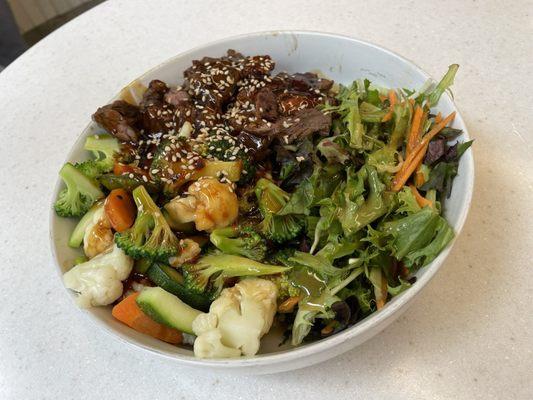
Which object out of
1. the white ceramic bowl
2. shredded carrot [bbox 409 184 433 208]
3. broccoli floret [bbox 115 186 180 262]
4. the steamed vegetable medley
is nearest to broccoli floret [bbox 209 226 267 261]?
the steamed vegetable medley

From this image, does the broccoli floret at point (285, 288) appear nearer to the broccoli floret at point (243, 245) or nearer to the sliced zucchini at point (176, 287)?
the broccoli floret at point (243, 245)

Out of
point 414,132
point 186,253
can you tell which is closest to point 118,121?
point 186,253

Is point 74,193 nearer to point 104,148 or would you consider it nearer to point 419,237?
point 104,148

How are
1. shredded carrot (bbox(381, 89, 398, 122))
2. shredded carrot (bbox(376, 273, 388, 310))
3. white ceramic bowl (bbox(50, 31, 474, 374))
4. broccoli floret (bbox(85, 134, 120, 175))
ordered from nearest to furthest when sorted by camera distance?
1. white ceramic bowl (bbox(50, 31, 474, 374))
2. shredded carrot (bbox(376, 273, 388, 310))
3. shredded carrot (bbox(381, 89, 398, 122))
4. broccoli floret (bbox(85, 134, 120, 175))

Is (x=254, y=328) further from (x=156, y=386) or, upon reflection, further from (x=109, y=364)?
(x=109, y=364)

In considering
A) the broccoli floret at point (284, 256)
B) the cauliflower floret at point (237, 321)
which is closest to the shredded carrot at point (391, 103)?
the broccoli floret at point (284, 256)

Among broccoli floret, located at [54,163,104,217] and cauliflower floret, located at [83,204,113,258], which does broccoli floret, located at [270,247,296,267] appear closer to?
cauliflower floret, located at [83,204,113,258]
